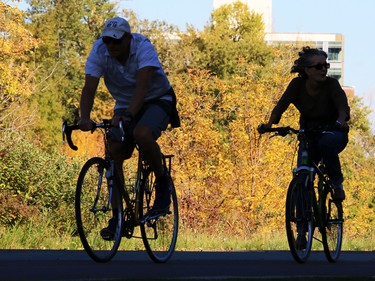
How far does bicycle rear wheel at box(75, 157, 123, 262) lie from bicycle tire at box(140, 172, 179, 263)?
35cm

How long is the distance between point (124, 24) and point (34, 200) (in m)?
23.4

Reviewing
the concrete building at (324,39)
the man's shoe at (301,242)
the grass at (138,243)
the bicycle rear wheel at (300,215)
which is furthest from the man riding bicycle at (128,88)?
the concrete building at (324,39)

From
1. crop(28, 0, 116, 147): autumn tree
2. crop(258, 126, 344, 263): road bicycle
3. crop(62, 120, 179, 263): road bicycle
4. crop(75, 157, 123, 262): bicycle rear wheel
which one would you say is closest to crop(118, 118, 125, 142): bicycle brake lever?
crop(62, 120, 179, 263): road bicycle

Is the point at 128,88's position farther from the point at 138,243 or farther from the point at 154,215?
the point at 138,243

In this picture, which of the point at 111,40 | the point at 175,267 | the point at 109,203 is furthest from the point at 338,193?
the point at 111,40

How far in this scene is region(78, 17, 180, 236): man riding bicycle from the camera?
8.48m

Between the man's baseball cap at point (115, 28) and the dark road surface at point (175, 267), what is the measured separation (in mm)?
1665

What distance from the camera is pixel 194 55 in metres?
66.9

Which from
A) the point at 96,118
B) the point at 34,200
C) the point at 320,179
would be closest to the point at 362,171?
the point at 96,118

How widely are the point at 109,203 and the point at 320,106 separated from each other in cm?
257

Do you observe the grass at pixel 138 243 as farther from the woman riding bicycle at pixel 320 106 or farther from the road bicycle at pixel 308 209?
the woman riding bicycle at pixel 320 106

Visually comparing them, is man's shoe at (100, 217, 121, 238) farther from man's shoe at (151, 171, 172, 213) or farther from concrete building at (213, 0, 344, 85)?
concrete building at (213, 0, 344, 85)

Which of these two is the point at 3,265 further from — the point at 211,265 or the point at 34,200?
the point at 34,200

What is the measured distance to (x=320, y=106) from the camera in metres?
10.3
